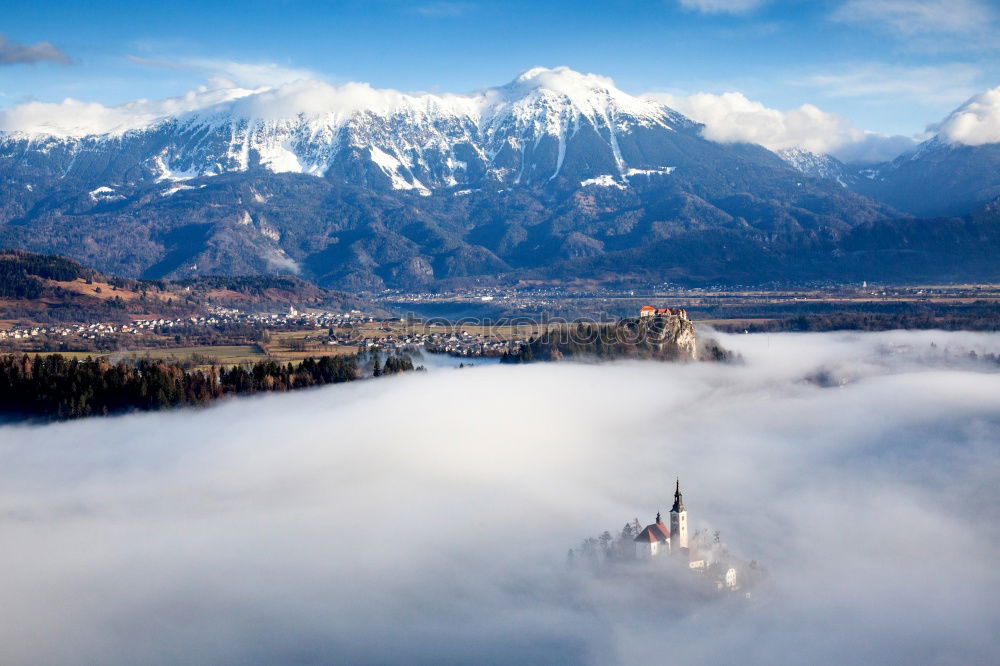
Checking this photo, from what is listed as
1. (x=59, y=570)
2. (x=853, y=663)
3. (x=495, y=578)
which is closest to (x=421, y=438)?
(x=495, y=578)

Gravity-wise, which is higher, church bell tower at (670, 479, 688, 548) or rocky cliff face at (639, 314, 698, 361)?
rocky cliff face at (639, 314, 698, 361)

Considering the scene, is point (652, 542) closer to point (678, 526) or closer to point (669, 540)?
point (669, 540)

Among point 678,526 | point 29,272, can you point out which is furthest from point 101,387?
point 29,272

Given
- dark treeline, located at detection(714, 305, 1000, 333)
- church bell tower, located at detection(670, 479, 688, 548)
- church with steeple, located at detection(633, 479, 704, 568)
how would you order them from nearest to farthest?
1. church with steeple, located at detection(633, 479, 704, 568)
2. church bell tower, located at detection(670, 479, 688, 548)
3. dark treeline, located at detection(714, 305, 1000, 333)

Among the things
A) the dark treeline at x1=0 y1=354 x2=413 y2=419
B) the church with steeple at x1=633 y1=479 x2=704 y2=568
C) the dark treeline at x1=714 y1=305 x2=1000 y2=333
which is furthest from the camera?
the dark treeline at x1=714 y1=305 x2=1000 y2=333

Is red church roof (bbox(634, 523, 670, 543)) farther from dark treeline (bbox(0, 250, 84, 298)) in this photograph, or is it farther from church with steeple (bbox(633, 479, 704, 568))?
dark treeline (bbox(0, 250, 84, 298))

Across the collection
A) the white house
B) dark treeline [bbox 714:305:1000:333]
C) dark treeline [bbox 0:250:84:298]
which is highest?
dark treeline [bbox 0:250:84:298]

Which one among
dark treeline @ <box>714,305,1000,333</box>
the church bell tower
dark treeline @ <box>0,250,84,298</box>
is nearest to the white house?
the church bell tower

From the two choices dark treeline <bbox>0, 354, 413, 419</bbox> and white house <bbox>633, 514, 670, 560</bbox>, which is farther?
dark treeline <bbox>0, 354, 413, 419</bbox>
